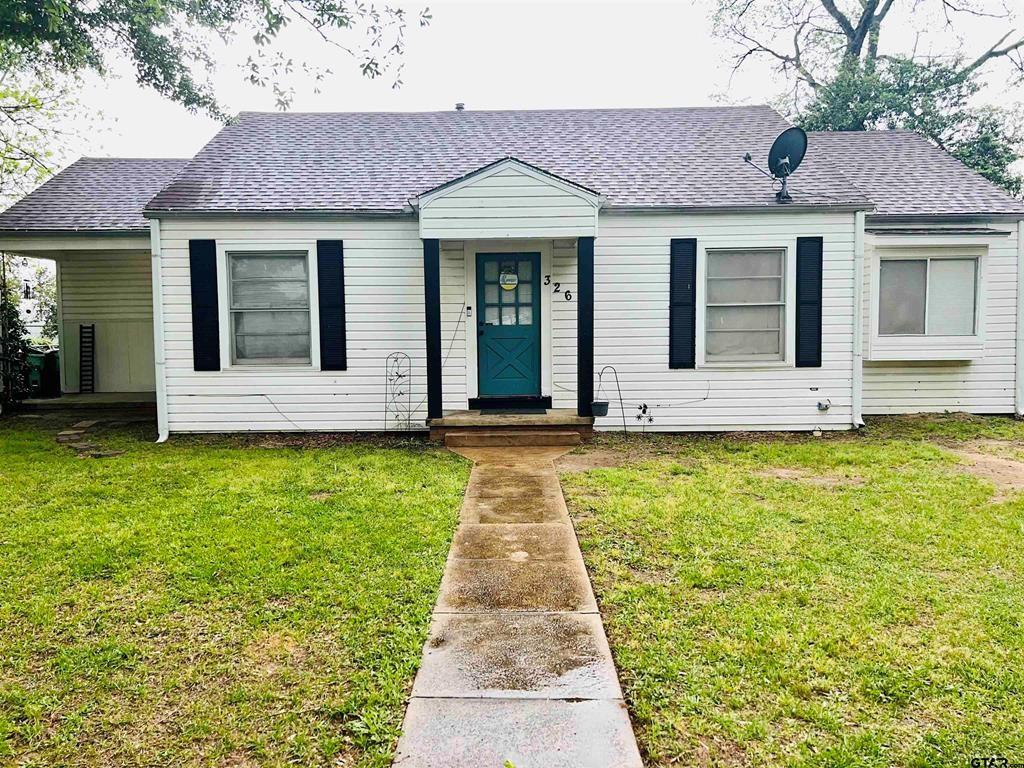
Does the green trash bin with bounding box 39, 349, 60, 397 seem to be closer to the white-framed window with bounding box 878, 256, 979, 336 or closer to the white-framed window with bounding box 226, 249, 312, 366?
the white-framed window with bounding box 226, 249, 312, 366

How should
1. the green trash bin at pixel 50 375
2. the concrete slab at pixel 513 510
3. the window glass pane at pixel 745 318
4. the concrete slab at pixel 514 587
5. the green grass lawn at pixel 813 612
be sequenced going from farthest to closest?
the green trash bin at pixel 50 375, the window glass pane at pixel 745 318, the concrete slab at pixel 513 510, the concrete slab at pixel 514 587, the green grass lawn at pixel 813 612

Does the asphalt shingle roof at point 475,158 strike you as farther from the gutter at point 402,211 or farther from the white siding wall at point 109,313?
the white siding wall at point 109,313

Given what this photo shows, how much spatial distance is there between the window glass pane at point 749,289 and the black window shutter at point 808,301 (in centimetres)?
28

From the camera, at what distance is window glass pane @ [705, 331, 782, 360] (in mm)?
8188

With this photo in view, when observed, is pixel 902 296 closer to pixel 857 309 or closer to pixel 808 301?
pixel 857 309

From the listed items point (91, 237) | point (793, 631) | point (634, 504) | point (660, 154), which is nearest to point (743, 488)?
point (634, 504)

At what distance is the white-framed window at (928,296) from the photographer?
8.66 meters

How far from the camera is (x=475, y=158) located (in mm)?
9312

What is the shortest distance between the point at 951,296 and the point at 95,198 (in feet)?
41.7

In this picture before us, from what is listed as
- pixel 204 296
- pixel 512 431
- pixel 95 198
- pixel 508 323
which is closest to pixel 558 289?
pixel 508 323

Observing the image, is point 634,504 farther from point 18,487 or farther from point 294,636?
point 18,487

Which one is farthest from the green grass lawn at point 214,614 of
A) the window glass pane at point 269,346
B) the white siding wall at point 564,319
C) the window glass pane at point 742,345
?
the window glass pane at point 742,345

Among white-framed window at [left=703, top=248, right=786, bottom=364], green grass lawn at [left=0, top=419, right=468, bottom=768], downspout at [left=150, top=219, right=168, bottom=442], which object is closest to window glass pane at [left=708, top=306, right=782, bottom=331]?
white-framed window at [left=703, top=248, right=786, bottom=364]

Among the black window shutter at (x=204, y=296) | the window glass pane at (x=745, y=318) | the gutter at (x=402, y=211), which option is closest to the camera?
the gutter at (x=402, y=211)
